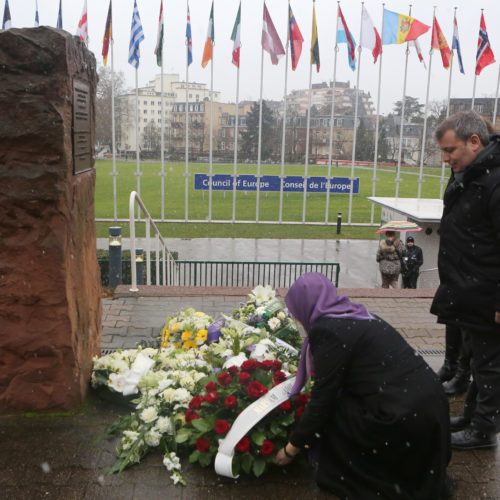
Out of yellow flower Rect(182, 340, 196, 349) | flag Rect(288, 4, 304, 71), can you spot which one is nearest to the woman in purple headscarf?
yellow flower Rect(182, 340, 196, 349)

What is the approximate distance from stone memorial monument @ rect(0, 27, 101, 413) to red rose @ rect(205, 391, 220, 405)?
931mm

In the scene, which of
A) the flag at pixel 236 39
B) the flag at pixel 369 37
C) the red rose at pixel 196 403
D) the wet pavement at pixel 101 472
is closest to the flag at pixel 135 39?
the flag at pixel 236 39

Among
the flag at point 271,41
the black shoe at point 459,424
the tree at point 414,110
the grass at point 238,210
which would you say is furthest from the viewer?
the tree at point 414,110

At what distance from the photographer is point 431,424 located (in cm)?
254

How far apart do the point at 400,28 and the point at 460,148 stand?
54.0 feet

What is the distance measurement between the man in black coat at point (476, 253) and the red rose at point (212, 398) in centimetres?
144

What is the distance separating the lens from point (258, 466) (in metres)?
2.88

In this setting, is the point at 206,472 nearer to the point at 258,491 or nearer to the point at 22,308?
the point at 258,491

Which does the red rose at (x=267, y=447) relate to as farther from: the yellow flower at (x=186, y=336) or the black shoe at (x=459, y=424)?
the yellow flower at (x=186, y=336)

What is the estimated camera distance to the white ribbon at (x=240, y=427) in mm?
2854

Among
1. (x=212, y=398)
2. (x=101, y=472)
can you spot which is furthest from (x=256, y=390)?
(x=101, y=472)

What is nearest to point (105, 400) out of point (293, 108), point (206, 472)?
point (206, 472)

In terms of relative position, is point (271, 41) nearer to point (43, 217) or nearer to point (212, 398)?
point (43, 217)

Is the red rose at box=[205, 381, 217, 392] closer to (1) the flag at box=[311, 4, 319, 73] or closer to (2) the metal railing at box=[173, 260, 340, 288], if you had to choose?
(2) the metal railing at box=[173, 260, 340, 288]
